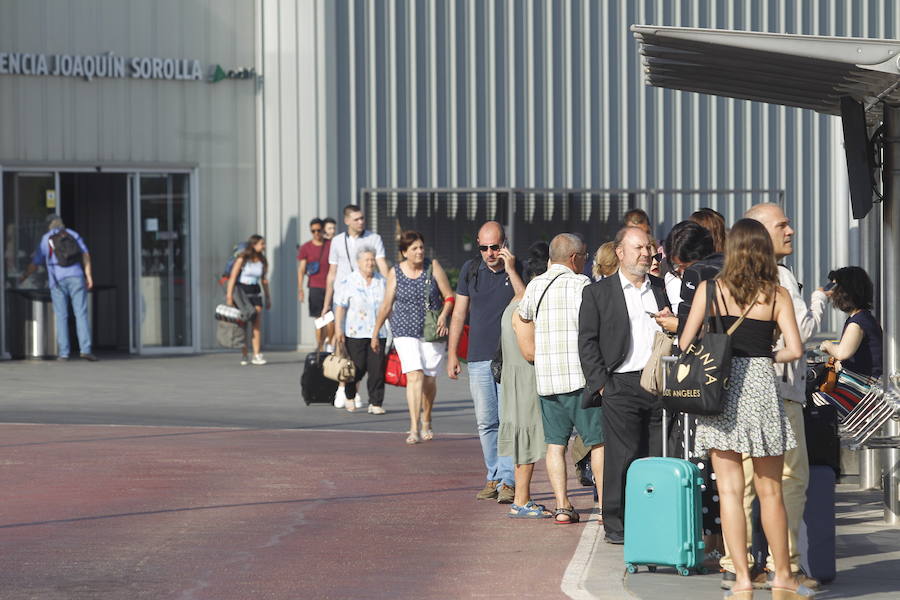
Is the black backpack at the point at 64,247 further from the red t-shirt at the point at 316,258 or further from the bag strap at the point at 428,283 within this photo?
the bag strap at the point at 428,283

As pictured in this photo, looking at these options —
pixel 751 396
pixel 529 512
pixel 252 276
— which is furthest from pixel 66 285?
pixel 751 396

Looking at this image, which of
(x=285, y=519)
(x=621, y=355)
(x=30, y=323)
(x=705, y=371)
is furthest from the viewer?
(x=30, y=323)

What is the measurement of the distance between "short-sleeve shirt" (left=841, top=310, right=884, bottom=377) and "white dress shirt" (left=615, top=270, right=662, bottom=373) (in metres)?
2.06

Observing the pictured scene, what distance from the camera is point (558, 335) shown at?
893 cm

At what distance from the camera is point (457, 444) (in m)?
12.9

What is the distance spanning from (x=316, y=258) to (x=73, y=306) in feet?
10.9

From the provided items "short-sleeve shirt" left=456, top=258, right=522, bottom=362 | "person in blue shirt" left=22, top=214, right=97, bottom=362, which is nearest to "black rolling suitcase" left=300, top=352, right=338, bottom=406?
"short-sleeve shirt" left=456, top=258, right=522, bottom=362

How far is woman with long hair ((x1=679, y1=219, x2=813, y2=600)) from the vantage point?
677cm

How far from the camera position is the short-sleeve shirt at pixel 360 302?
14.3 metres

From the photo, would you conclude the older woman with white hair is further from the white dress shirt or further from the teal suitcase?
the teal suitcase

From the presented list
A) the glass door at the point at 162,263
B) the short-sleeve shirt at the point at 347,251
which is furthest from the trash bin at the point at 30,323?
the short-sleeve shirt at the point at 347,251

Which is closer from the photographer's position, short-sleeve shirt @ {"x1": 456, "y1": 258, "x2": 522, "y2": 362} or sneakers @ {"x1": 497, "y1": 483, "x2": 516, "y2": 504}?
sneakers @ {"x1": 497, "y1": 483, "x2": 516, "y2": 504}

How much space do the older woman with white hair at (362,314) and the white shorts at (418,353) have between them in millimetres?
1569

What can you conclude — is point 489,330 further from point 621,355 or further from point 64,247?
point 64,247
